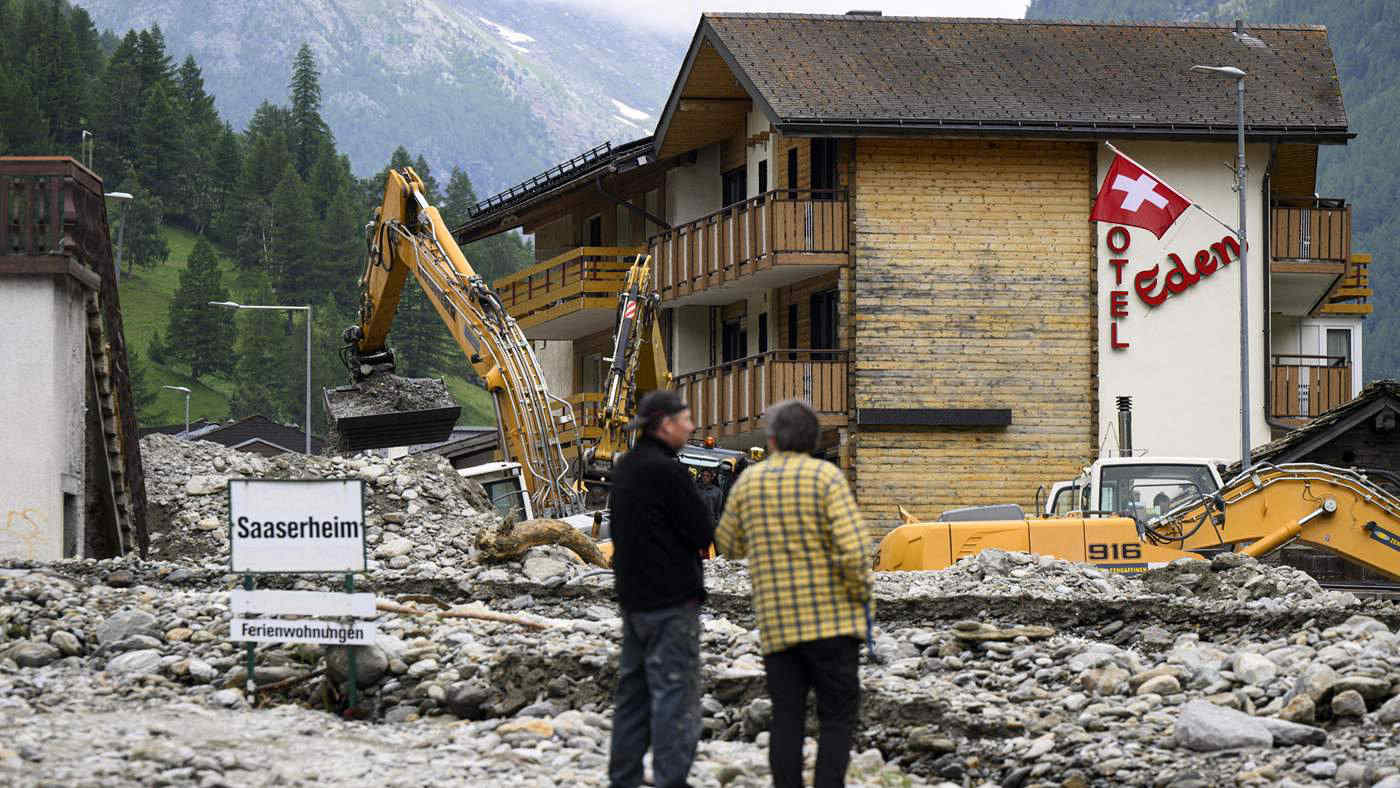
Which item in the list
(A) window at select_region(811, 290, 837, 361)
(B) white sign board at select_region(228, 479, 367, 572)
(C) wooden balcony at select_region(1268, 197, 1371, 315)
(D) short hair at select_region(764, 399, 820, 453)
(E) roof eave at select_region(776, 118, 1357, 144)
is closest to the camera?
(D) short hair at select_region(764, 399, 820, 453)

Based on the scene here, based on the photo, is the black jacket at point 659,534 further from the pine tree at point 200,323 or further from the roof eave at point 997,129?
the pine tree at point 200,323

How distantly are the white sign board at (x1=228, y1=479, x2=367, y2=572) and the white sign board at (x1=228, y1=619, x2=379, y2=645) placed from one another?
38 cm

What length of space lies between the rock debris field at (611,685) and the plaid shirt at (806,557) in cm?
226

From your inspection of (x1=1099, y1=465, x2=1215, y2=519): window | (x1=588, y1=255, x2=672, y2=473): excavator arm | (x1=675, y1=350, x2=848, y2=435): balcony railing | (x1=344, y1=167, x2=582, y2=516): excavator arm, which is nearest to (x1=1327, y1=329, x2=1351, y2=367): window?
(x1=675, y1=350, x2=848, y2=435): balcony railing

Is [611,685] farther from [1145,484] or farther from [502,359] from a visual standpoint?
[502,359]

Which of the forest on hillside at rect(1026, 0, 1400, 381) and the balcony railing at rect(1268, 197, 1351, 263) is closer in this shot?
the balcony railing at rect(1268, 197, 1351, 263)

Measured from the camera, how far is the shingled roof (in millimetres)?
40188

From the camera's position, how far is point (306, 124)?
16250cm

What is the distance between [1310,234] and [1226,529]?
18.9 m

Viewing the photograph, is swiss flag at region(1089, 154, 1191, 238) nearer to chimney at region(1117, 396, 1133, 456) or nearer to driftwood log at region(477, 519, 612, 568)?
chimney at region(1117, 396, 1133, 456)

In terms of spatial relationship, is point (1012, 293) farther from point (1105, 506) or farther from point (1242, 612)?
point (1242, 612)

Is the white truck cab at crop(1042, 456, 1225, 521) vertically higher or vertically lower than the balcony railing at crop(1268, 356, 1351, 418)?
lower

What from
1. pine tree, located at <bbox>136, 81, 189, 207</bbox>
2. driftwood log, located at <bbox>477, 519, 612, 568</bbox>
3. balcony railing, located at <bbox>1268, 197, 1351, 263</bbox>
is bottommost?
driftwood log, located at <bbox>477, 519, 612, 568</bbox>

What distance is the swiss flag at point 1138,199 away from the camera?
1481 inches
